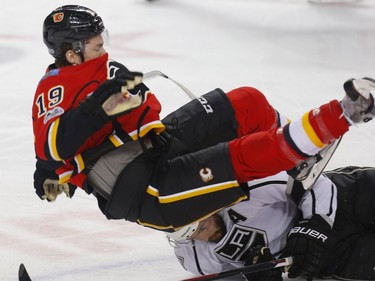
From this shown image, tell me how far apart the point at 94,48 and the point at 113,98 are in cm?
33

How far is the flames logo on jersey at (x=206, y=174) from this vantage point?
2.41m

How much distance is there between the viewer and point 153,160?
2510mm

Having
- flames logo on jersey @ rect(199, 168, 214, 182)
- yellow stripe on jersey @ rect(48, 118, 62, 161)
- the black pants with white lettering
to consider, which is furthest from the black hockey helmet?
the black pants with white lettering

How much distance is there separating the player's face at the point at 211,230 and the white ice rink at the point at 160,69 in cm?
14

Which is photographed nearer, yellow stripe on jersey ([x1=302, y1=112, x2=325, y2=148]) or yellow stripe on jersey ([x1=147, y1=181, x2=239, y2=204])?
yellow stripe on jersey ([x1=302, y1=112, x2=325, y2=148])

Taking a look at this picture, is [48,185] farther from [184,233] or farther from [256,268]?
[256,268]

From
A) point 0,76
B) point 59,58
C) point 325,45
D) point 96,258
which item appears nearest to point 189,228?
point 96,258

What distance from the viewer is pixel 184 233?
264cm

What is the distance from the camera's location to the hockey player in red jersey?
2.29 meters

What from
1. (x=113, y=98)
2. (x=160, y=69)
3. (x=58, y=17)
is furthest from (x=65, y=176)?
(x=160, y=69)

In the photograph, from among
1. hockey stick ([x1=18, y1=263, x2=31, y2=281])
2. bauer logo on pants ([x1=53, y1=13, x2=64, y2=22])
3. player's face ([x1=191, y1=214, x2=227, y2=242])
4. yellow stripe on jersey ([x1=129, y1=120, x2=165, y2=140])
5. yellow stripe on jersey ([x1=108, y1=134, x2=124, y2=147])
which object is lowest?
hockey stick ([x1=18, y1=263, x2=31, y2=281])

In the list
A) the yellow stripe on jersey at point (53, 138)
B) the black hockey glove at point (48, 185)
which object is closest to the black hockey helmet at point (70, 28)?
the yellow stripe on jersey at point (53, 138)

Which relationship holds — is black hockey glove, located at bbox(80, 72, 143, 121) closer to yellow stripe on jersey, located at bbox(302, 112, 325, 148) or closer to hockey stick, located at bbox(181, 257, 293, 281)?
yellow stripe on jersey, located at bbox(302, 112, 325, 148)

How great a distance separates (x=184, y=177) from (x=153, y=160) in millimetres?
123
